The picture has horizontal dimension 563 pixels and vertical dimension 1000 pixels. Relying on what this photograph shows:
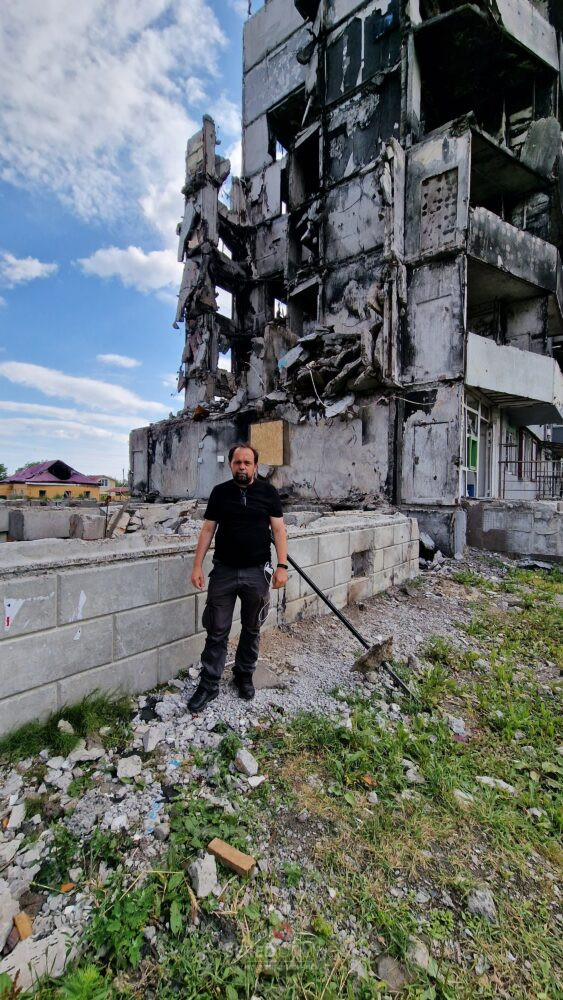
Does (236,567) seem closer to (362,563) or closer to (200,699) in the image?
(200,699)

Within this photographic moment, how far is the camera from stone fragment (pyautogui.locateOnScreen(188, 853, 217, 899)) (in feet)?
5.31

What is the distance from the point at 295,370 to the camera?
1145 cm

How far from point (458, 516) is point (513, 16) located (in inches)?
518

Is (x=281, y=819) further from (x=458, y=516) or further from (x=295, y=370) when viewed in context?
(x=295, y=370)

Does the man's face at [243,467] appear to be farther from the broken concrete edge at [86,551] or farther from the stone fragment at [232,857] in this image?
the stone fragment at [232,857]

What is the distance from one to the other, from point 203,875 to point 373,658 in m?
2.19

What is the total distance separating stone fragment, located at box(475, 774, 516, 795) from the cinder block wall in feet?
6.91

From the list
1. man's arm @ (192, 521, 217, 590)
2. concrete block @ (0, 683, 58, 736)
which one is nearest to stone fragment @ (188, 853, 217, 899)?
concrete block @ (0, 683, 58, 736)

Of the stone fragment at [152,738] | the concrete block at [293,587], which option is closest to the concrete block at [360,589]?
the concrete block at [293,587]

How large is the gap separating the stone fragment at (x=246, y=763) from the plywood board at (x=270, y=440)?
9893 millimetres

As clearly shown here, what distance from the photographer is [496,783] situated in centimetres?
234

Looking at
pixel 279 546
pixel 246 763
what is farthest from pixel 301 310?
pixel 246 763

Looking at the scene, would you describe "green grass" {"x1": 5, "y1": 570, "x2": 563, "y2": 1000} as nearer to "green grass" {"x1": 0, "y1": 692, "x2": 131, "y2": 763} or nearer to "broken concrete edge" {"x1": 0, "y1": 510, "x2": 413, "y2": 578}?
"green grass" {"x1": 0, "y1": 692, "x2": 131, "y2": 763}

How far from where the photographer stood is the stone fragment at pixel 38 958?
135cm
